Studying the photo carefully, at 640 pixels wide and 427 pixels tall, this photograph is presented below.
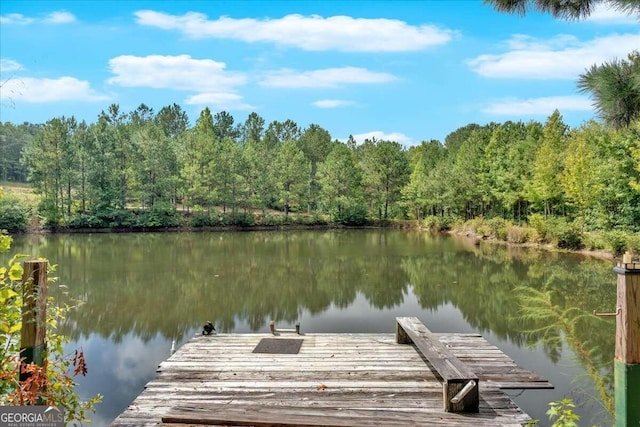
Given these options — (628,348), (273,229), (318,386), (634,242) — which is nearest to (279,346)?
(318,386)

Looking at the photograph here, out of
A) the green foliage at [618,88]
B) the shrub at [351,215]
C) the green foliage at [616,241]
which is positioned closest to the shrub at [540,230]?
the green foliage at [616,241]

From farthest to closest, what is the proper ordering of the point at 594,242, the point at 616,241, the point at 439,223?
the point at 439,223
the point at 594,242
the point at 616,241

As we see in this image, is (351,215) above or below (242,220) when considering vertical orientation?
above

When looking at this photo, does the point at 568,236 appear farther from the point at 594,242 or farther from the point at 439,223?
the point at 439,223

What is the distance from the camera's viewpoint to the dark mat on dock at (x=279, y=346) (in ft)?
21.2

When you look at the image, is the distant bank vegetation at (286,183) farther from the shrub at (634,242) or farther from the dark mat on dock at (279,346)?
the dark mat on dock at (279,346)

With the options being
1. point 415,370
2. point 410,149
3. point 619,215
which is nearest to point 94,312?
point 415,370

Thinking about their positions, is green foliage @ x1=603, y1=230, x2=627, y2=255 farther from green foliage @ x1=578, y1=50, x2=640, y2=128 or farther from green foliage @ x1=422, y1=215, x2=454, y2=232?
green foliage @ x1=422, y1=215, x2=454, y2=232

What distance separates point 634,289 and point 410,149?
59.9 m

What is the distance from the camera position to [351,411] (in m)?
4.04

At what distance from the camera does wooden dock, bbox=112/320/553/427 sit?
390 cm

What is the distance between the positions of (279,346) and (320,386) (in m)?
1.81

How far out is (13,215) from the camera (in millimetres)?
32969

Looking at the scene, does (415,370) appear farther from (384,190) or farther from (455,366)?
(384,190)
